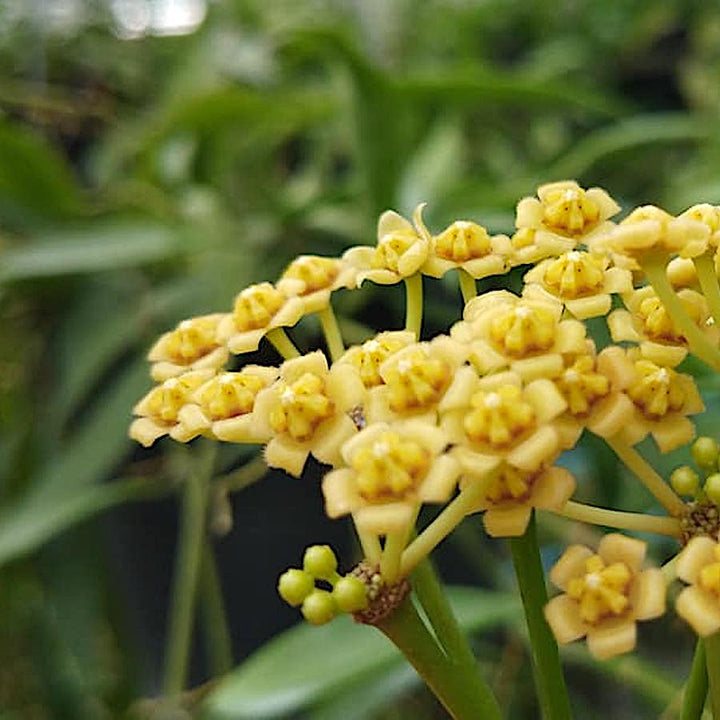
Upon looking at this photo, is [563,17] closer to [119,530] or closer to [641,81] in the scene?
[641,81]

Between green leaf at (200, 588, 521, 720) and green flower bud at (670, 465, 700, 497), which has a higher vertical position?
green flower bud at (670, 465, 700, 497)

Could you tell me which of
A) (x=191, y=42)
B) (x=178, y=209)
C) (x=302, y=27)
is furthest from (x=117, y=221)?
(x=191, y=42)

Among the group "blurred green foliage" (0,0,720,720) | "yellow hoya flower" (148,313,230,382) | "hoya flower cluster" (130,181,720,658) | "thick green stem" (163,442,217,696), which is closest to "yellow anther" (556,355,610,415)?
"hoya flower cluster" (130,181,720,658)

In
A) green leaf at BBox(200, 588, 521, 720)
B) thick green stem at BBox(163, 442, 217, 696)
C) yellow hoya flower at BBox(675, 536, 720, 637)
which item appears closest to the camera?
yellow hoya flower at BBox(675, 536, 720, 637)

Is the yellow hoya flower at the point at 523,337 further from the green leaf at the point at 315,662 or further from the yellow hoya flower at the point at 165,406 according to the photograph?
the green leaf at the point at 315,662

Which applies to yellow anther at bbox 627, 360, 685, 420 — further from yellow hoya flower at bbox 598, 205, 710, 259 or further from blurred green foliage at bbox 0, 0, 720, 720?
blurred green foliage at bbox 0, 0, 720, 720

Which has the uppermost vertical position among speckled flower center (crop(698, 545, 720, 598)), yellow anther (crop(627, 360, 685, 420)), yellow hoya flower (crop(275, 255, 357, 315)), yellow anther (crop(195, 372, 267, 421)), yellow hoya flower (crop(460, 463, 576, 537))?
yellow hoya flower (crop(275, 255, 357, 315))
